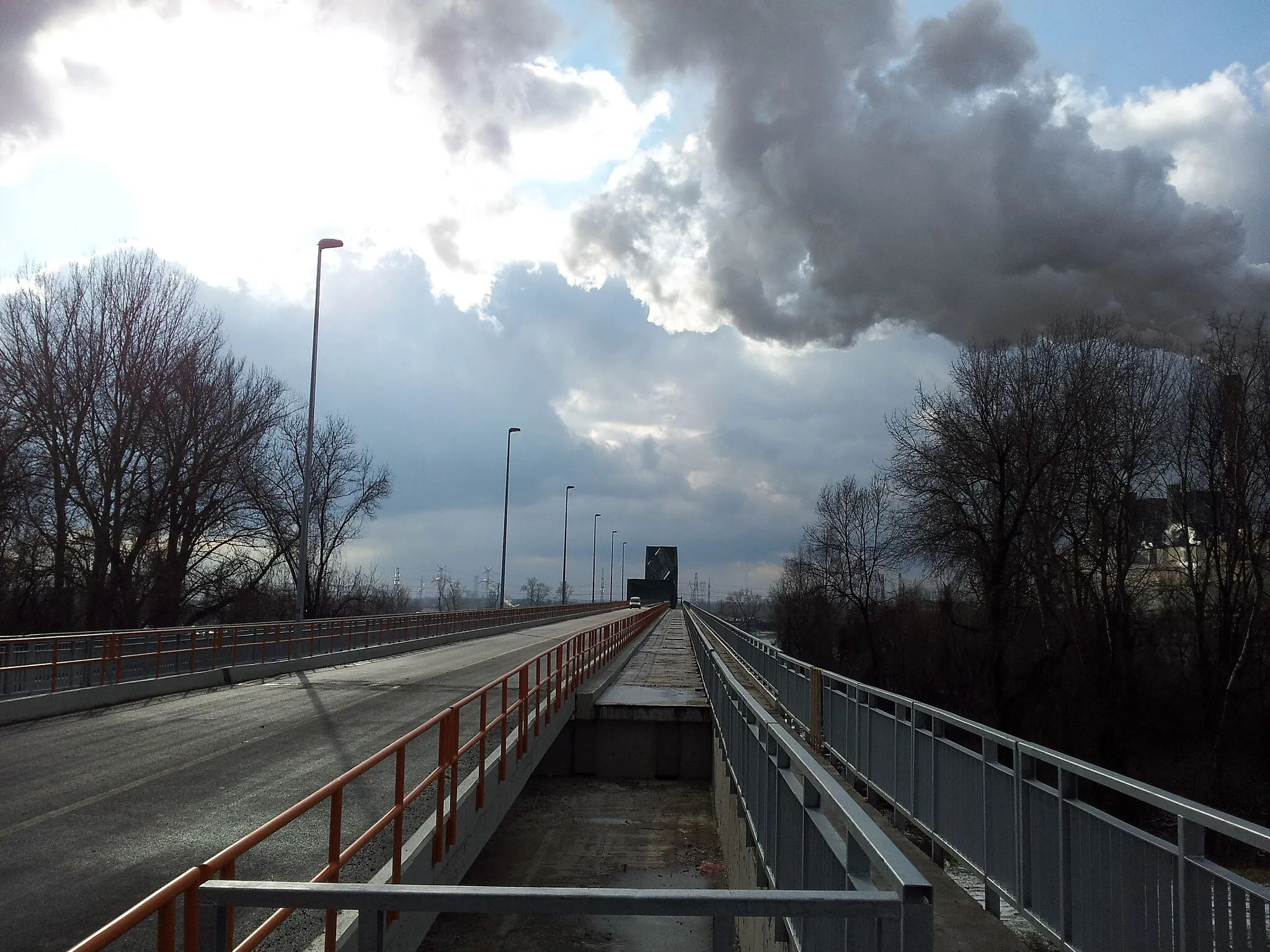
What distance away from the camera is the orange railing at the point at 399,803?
136 inches

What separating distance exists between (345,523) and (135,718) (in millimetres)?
37871

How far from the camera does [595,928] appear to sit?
9.60 metres

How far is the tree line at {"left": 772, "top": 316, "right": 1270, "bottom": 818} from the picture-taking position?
104 ft

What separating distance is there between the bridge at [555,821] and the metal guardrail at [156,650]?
86 mm

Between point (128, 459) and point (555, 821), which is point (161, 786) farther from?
point (128, 459)

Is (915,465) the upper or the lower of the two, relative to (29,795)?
upper

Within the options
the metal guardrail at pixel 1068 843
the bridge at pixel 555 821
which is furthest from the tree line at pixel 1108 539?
the metal guardrail at pixel 1068 843

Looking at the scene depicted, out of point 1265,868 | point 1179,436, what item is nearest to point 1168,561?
point 1179,436

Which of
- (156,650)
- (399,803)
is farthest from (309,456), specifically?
A: (399,803)

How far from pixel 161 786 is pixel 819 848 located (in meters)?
8.51

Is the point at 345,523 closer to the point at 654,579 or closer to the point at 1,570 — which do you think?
the point at 1,570

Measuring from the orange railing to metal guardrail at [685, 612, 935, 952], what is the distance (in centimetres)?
219

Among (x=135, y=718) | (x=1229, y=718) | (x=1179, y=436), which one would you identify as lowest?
(x=1229, y=718)

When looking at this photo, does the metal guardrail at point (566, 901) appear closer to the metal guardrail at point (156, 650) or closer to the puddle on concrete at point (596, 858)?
the puddle on concrete at point (596, 858)
